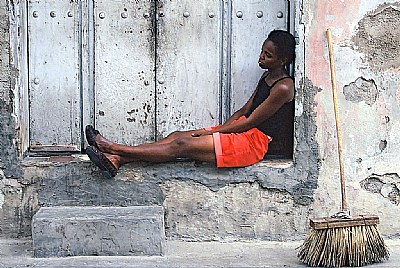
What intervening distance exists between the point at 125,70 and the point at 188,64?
403 millimetres

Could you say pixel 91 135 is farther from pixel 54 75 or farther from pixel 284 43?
pixel 284 43

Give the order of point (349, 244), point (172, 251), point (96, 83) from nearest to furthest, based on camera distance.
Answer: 1. point (349, 244)
2. point (172, 251)
3. point (96, 83)

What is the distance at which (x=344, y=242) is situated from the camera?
4.21m

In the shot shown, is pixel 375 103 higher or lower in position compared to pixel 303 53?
lower

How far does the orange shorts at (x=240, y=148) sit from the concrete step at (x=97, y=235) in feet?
1.84

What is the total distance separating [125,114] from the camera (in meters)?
4.99

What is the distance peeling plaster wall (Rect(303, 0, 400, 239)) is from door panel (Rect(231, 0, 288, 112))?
30 cm


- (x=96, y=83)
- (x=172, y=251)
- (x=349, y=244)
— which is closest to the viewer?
(x=349, y=244)

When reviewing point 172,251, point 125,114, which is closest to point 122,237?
point 172,251

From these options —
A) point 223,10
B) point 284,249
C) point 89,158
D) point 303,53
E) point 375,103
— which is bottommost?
point 284,249

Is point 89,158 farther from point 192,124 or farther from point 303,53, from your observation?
point 303,53

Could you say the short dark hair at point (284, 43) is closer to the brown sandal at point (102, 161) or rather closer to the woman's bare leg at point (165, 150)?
the woman's bare leg at point (165, 150)

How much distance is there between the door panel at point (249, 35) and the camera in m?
4.90

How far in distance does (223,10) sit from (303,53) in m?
0.59
